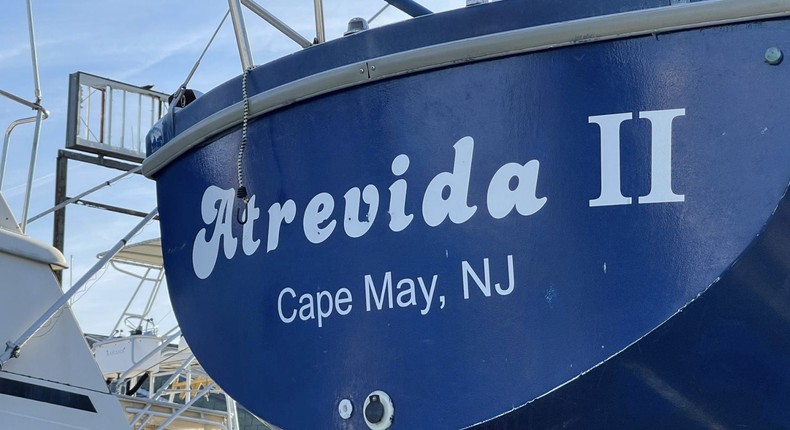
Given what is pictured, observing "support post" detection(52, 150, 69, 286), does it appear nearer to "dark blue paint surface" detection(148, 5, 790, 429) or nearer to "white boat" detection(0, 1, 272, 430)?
"white boat" detection(0, 1, 272, 430)

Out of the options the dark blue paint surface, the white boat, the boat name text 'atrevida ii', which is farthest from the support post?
the dark blue paint surface

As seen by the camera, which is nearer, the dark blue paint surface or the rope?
the dark blue paint surface

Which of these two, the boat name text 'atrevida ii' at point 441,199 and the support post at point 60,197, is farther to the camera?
the support post at point 60,197

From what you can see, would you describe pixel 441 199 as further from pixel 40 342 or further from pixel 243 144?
pixel 40 342

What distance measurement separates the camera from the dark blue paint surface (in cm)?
268

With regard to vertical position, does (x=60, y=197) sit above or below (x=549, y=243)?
above

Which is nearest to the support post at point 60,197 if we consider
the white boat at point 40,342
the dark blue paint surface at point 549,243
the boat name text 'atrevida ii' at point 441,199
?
the white boat at point 40,342

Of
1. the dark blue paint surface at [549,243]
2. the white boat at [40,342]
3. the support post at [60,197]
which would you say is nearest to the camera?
the dark blue paint surface at [549,243]

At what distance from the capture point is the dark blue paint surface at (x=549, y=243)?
2.68 m

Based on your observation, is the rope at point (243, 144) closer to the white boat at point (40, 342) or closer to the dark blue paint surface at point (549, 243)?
the dark blue paint surface at point (549, 243)

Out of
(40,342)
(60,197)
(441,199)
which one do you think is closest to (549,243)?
(441,199)

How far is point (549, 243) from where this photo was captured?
2.83m

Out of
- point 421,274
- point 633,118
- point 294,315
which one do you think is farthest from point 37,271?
point 633,118

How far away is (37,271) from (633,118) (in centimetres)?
368
